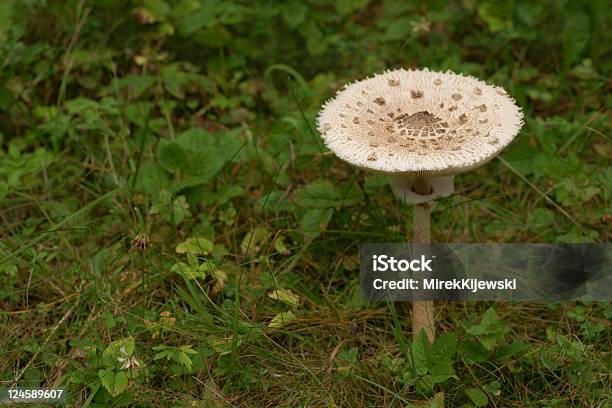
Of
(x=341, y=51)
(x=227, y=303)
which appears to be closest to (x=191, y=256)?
(x=227, y=303)

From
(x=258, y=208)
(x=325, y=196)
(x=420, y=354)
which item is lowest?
(x=420, y=354)

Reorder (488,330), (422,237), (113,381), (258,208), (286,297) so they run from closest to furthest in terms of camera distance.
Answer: (113,381) → (488,330) → (422,237) → (286,297) → (258,208)

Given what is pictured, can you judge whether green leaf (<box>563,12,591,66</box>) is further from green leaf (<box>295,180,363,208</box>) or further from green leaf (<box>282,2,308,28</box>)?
green leaf (<box>295,180,363,208</box>)

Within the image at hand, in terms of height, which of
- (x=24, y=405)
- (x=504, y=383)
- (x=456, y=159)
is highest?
(x=456, y=159)

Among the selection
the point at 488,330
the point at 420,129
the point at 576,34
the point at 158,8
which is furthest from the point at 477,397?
the point at 158,8

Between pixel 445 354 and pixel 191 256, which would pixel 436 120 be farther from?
pixel 191 256

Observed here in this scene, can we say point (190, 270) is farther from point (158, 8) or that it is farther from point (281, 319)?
point (158, 8)
